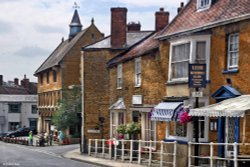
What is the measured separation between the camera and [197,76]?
2191 cm

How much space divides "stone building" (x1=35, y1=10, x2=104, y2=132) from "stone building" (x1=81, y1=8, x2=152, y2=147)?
79.6 ft

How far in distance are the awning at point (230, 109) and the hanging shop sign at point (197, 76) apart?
1396 mm

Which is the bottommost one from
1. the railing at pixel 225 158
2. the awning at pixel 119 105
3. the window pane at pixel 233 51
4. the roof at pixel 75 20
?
the railing at pixel 225 158

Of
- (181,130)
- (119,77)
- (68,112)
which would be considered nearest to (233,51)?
(181,130)

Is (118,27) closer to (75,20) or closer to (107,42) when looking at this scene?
(107,42)

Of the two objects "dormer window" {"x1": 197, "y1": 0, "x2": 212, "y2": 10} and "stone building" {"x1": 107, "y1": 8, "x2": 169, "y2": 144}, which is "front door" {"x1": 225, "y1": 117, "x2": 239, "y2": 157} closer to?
"stone building" {"x1": 107, "y1": 8, "x2": 169, "y2": 144}

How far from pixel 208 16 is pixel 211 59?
2170 millimetres

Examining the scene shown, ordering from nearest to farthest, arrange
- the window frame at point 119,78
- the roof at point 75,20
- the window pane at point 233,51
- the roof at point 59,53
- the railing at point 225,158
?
the railing at point 225,158
the window pane at point 233,51
the window frame at point 119,78
the roof at point 59,53
the roof at point 75,20

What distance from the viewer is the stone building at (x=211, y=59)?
71.9 ft

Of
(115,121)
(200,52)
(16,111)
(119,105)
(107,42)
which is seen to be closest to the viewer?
(200,52)

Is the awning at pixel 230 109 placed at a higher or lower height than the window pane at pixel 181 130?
higher

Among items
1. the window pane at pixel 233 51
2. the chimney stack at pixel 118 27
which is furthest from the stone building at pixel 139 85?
the window pane at pixel 233 51

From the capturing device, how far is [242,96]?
21062 mm

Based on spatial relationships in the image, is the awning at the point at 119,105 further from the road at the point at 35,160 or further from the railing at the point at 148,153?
the road at the point at 35,160
